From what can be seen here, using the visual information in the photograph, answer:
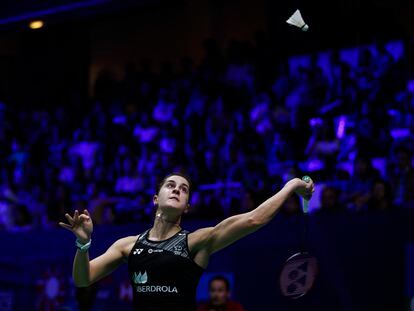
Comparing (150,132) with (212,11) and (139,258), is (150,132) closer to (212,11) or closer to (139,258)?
(212,11)

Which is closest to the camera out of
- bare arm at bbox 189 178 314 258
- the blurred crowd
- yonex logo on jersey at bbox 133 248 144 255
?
bare arm at bbox 189 178 314 258

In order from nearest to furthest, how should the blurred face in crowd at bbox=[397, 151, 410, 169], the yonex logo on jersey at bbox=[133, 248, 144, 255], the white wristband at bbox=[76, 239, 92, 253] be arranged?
1. the white wristband at bbox=[76, 239, 92, 253]
2. the yonex logo on jersey at bbox=[133, 248, 144, 255]
3. the blurred face in crowd at bbox=[397, 151, 410, 169]

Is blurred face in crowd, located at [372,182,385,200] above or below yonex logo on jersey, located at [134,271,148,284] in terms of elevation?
above

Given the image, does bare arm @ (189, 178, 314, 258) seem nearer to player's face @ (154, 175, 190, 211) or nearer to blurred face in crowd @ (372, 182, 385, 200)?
player's face @ (154, 175, 190, 211)

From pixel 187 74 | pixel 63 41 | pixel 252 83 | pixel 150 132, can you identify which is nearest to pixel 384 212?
pixel 252 83

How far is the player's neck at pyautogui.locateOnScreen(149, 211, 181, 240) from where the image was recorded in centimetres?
547

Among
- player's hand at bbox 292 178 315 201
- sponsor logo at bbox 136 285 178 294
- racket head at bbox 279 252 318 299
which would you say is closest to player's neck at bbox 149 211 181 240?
sponsor logo at bbox 136 285 178 294

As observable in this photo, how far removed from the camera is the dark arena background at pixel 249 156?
8727 millimetres

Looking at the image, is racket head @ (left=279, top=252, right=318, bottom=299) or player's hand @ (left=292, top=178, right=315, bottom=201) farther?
racket head @ (left=279, top=252, right=318, bottom=299)

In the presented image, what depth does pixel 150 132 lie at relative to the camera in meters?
13.2

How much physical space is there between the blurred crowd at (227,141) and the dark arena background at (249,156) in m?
0.03

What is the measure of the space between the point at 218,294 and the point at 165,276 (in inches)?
111

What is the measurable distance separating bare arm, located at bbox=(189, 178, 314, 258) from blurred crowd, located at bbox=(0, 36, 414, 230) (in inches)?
143

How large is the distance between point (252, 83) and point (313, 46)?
53.3 inches
